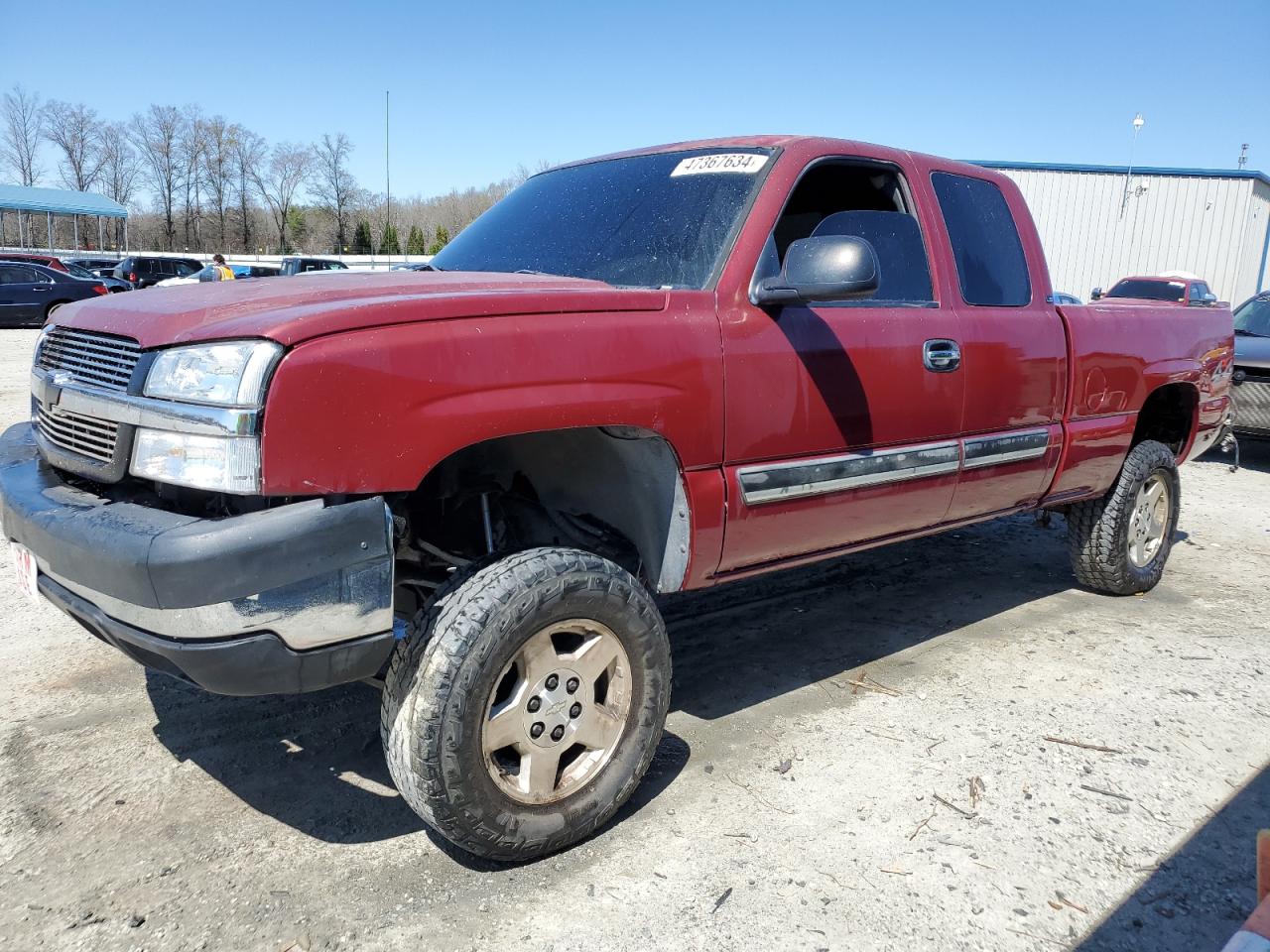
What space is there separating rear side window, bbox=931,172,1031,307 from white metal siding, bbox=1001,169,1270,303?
78.8ft

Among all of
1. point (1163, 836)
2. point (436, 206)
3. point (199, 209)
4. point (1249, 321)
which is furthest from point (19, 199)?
point (1163, 836)

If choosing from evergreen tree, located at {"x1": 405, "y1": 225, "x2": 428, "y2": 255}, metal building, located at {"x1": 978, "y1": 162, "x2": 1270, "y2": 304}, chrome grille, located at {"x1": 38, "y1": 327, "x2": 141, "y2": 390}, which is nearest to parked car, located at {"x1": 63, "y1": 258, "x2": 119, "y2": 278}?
evergreen tree, located at {"x1": 405, "y1": 225, "x2": 428, "y2": 255}

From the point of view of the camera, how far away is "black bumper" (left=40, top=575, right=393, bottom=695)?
210 cm

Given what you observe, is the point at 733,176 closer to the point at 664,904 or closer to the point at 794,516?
the point at 794,516

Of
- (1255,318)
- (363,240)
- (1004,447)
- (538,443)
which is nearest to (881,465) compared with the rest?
(1004,447)

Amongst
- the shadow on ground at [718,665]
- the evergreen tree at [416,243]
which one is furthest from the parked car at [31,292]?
the evergreen tree at [416,243]

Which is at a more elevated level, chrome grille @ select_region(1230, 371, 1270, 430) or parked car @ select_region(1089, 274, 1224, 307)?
parked car @ select_region(1089, 274, 1224, 307)

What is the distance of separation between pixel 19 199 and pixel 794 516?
4633cm

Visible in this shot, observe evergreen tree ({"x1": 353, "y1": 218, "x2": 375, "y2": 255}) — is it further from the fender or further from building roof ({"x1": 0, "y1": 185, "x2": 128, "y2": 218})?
the fender

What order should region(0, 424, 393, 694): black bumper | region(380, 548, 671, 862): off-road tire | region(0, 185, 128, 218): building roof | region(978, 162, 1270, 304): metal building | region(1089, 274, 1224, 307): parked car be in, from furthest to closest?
region(0, 185, 128, 218): building roof → region(978, 162, 1270, 304): metal building → region(1089, 274, 1224, 307): parked car → region(380, 548, 671, 862): off-road tire → region(0, 424, 393, 694): black bumper

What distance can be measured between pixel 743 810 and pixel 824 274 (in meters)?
1.65

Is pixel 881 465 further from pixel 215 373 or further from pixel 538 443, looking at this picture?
pixel 215 373

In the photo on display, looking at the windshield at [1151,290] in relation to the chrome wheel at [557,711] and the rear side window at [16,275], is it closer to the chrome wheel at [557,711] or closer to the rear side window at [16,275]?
the chrome wheel at [557,711]

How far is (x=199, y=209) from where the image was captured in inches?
2589
